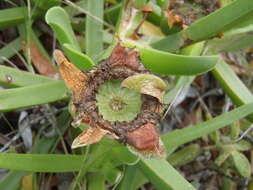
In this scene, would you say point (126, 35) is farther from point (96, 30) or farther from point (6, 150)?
point (6, 150)

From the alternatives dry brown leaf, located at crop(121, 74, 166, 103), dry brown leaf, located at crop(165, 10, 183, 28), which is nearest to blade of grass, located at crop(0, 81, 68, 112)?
dry brown leaf, located at crop(121, 74, 166, 103)

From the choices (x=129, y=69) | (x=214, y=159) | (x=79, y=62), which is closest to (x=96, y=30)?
(x=79, y=62)

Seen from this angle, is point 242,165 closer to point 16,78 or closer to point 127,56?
point 127,56

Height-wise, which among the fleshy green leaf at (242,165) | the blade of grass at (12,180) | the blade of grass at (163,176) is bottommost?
the fleshy green leaf at (242,165)

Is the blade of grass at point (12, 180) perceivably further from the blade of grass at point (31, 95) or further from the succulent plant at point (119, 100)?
the succulent plant at point (119, 100)

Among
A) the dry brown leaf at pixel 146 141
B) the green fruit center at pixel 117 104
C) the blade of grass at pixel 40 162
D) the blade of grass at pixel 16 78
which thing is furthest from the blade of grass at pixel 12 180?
the dry brown leaf at pixel 146 141

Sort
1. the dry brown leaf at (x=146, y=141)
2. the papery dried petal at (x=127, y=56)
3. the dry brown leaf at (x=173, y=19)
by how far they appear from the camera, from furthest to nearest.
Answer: the dry brown leaf at (x=173, y=19) → the papery dried petal at (x=127, y=56) → the dry brown leaf at (x=146, y=141)
